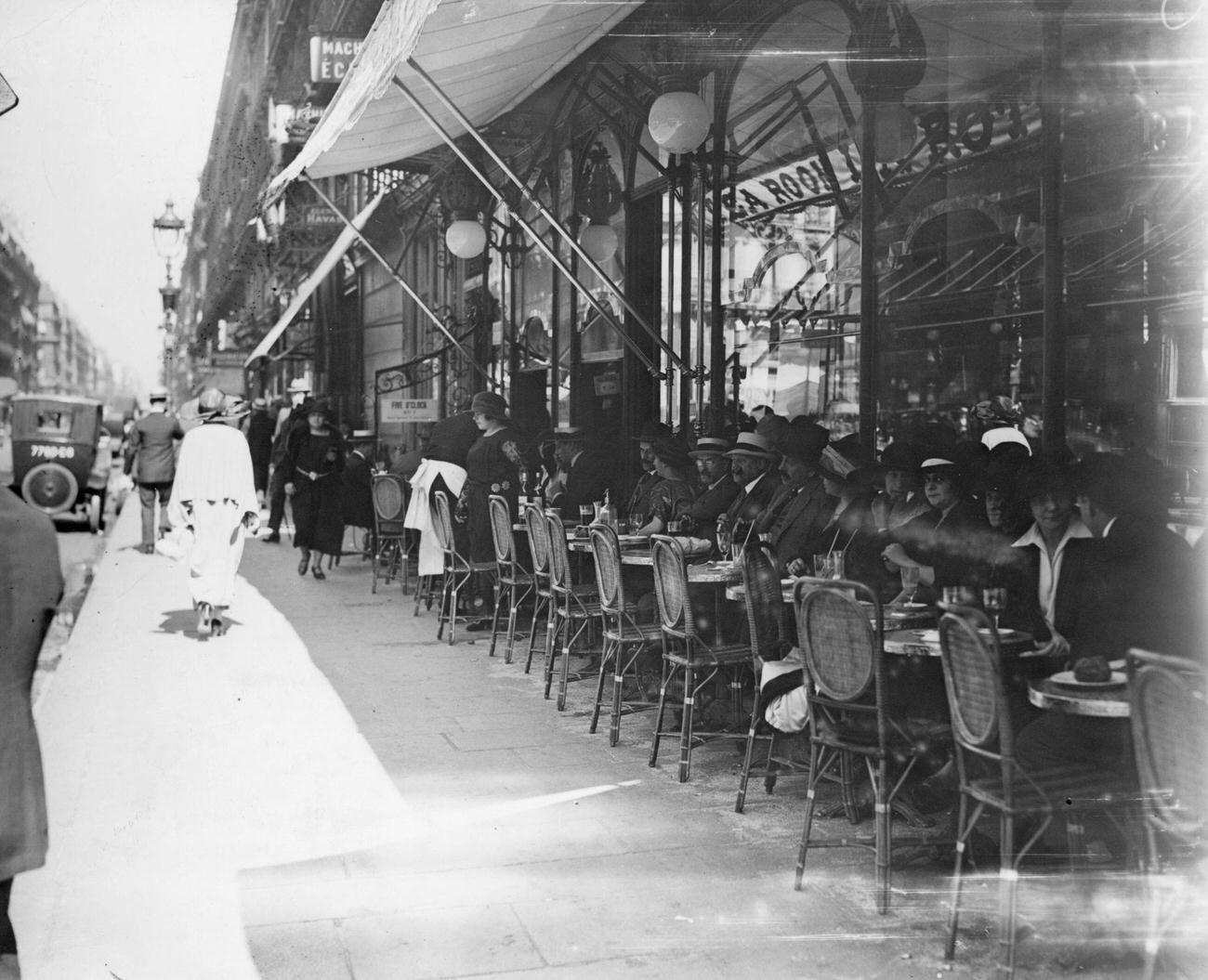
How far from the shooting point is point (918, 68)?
7.82 m

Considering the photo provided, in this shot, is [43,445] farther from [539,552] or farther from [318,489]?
[318,489]

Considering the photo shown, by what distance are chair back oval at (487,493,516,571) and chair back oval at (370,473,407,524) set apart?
12.6 feet

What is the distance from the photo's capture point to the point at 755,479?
26.7ft

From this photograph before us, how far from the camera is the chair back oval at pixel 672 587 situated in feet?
20.1

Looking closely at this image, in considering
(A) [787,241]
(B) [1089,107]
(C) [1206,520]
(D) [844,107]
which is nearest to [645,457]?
(A) [787,241]

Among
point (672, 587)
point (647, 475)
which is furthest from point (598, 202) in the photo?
point (672, 587)

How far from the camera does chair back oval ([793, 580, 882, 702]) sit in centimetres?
461

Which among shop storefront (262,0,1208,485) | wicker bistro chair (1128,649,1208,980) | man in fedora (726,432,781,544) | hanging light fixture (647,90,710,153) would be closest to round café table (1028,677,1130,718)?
wicker bistro chair (1128,649,1208,980)

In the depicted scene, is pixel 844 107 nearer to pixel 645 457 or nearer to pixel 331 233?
pixel 645 457

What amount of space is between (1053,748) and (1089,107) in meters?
3.50

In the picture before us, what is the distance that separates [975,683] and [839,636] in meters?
0.75

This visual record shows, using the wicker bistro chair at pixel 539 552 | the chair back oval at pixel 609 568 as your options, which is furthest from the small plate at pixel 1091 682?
the wicker bistro chair at pixel 539 552

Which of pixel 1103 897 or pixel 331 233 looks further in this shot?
pixel 331 233

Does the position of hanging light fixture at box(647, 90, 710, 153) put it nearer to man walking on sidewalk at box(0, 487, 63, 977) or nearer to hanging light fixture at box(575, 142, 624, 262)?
hanging light fixture at box(575, 142, 624, 262)
